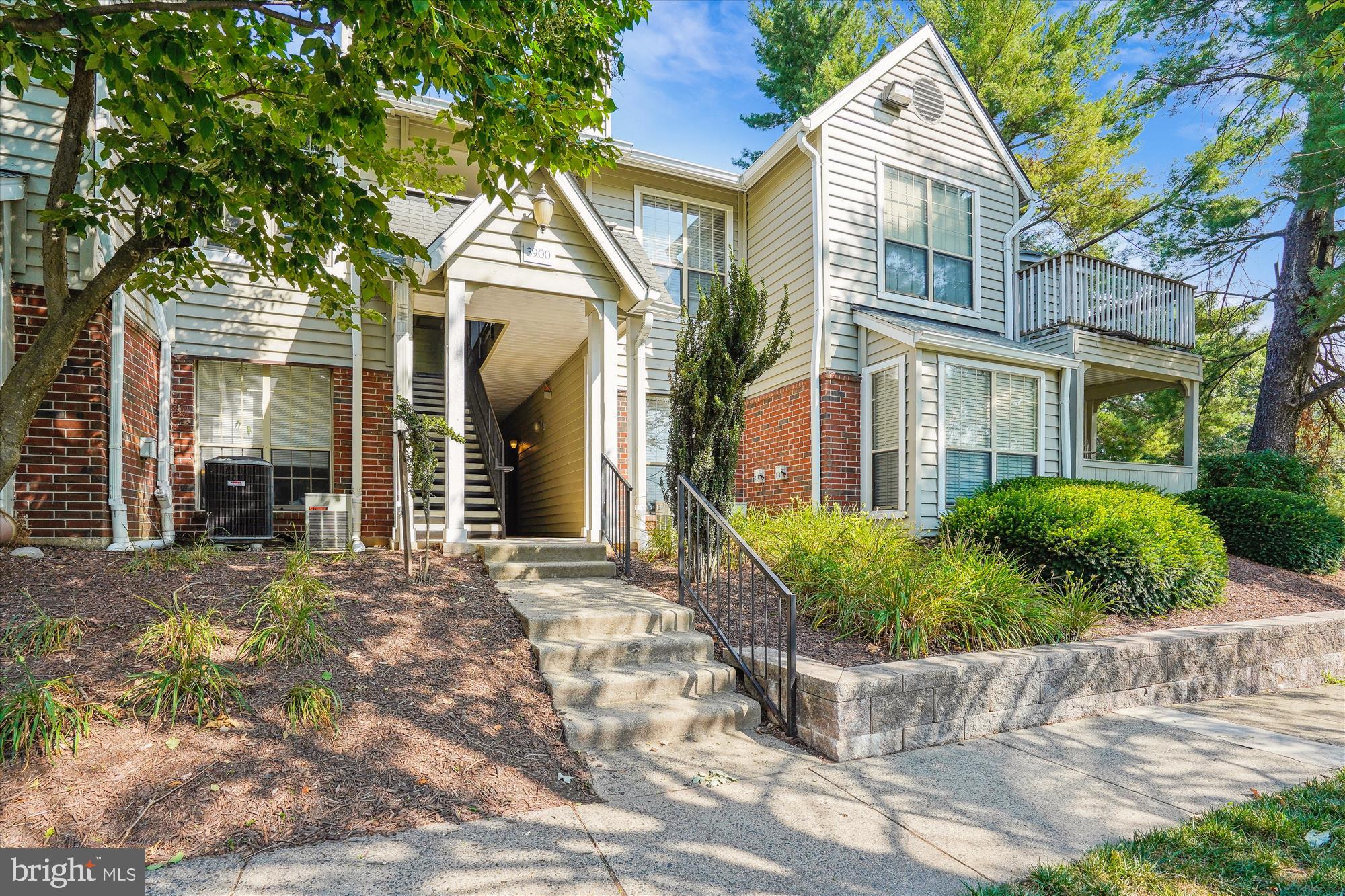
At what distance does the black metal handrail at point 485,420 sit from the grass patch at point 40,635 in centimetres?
485

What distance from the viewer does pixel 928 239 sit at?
10516 mm

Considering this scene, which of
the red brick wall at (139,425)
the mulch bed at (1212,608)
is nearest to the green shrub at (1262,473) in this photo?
the mulch bed at (1212,608)

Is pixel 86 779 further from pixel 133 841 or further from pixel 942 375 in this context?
pixel 942 375

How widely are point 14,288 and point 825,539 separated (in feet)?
22.8

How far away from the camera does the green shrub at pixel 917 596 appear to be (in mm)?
4961

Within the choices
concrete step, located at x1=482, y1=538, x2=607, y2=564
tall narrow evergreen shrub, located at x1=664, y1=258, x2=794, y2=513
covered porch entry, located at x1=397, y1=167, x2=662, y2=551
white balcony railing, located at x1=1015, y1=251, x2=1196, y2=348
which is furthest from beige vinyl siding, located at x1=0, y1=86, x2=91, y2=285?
white balcony railing, located at x1=1015, y1=251, x2=1196, y2=348

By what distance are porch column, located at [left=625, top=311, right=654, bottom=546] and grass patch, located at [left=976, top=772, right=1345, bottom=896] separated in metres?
5.24

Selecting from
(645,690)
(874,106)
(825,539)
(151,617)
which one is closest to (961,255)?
(874,106)

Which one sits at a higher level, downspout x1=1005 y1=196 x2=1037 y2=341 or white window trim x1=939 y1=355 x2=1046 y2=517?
downspout x1=1005 y1=196 x2=1037 y2=341

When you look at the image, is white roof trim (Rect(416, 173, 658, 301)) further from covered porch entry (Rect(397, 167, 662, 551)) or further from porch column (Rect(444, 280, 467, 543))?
porch column (Rect(444, 280, 467, 543))

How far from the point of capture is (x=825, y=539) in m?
6.27

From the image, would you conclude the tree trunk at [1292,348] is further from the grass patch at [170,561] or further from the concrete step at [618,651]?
the grass patch at [170,561]

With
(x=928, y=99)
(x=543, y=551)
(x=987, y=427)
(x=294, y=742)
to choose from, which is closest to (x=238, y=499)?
(x=543, y=551)

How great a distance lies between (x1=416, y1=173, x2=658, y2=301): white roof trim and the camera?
21.2 feet
